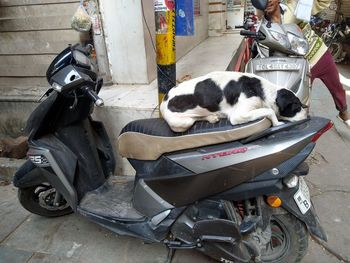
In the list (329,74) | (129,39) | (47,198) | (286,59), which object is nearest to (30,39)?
(129,39)

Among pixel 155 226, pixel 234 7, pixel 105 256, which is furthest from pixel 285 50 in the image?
pixel 234 7

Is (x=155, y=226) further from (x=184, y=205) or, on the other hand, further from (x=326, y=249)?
(x=326, y=249)

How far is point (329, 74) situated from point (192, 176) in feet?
8.26

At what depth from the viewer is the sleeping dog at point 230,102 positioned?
1.90 meters

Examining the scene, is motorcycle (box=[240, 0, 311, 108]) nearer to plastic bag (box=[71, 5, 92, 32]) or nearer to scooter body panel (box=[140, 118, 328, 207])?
scooter body panel (box=[140, 118, 328, 207])

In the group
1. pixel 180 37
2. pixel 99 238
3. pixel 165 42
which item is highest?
pixel 165 42

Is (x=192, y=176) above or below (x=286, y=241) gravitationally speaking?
above

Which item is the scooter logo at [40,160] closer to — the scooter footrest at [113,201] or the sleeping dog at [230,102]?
the scooter footrest at [113,201]

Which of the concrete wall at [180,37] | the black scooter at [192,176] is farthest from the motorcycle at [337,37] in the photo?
the black scooter at [192,176]

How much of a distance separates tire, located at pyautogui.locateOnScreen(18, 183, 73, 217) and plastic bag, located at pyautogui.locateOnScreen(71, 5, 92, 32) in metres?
1.60

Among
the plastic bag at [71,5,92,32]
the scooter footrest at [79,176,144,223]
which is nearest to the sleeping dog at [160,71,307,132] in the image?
the scooter footrest at [79,176,144,223]

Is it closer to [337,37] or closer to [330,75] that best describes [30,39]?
[330,75]

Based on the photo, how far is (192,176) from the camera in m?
1.89

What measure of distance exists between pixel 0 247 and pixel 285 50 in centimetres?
291
